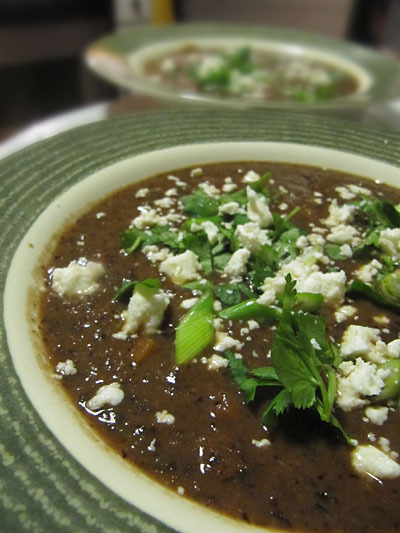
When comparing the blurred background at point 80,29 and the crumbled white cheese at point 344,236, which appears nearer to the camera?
the crumbled white cheese at point 344,236

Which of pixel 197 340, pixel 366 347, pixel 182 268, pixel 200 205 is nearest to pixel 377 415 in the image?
pixel 366 347

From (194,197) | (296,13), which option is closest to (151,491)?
(194,197)

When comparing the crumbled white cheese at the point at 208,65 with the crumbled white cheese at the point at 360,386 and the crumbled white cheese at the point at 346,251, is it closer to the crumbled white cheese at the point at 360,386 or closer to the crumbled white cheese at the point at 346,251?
the crumbled white cheese at the point at 346,251

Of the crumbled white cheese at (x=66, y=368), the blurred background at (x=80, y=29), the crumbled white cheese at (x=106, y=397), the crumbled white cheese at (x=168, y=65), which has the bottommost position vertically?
the blurred background at (x=80, y=29)

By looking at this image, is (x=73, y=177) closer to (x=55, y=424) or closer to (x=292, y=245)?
(x=292, y=245)

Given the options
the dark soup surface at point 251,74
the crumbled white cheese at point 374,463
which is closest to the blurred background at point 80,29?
the dark soup surface at point 251,74

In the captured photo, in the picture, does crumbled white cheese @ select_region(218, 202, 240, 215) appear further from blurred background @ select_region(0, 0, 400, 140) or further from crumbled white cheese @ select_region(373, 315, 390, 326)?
blurred background @ select_region(0, 0, 400, 140)

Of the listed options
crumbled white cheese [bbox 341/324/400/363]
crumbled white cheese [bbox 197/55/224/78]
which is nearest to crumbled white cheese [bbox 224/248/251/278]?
crumbled white cheese [bbox 341/324/400/363]
